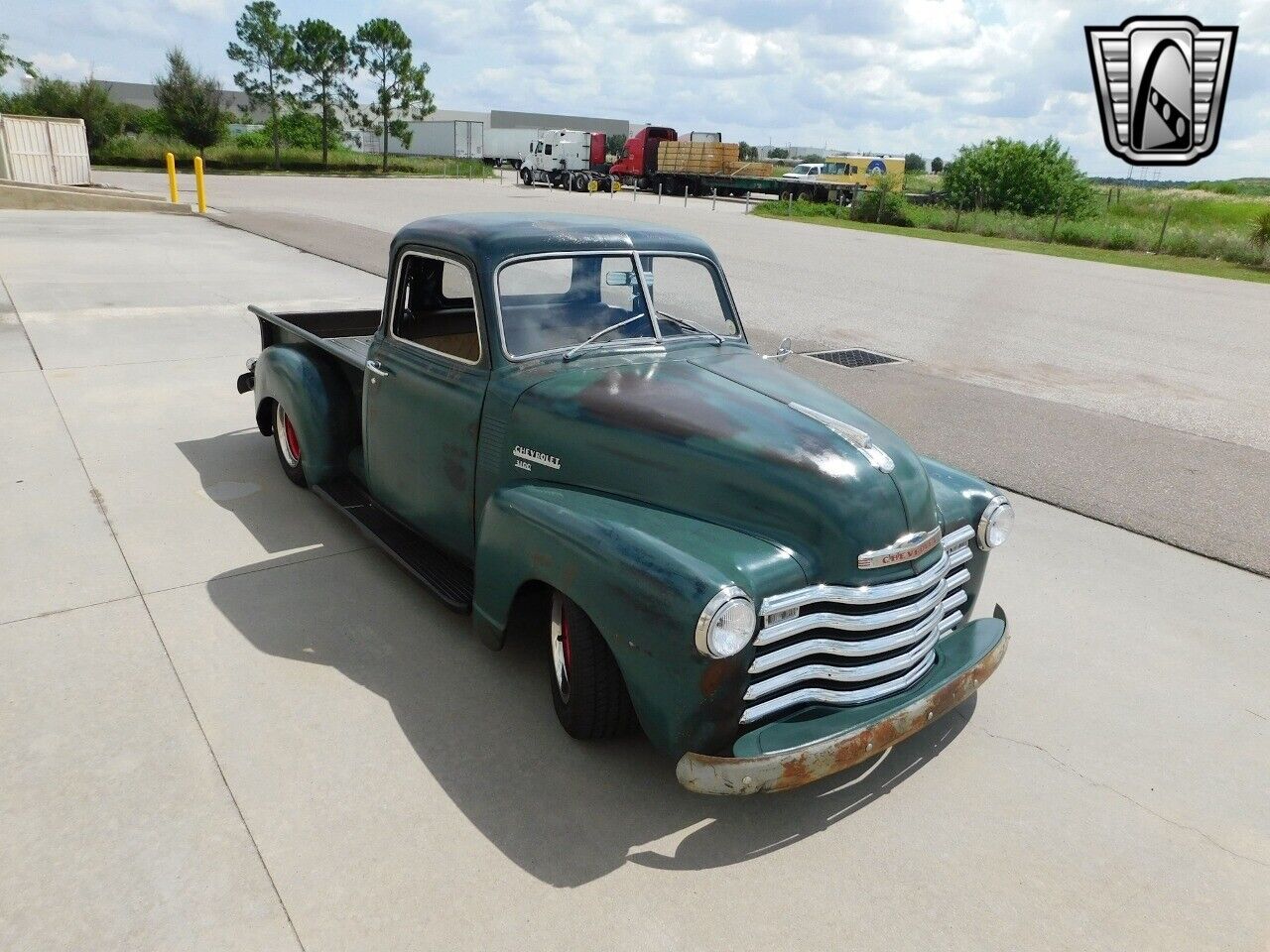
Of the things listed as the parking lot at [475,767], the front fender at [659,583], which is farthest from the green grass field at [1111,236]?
the front fender at [659,583]

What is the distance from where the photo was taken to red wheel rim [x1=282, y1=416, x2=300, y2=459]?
5.58 m

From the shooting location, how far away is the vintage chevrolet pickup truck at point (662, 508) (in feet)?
9.30

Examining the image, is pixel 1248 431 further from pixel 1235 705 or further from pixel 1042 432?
pixel 1235 705

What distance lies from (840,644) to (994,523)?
1.07 m

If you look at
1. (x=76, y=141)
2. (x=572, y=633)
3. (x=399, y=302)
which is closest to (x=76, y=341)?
(x=399, y=302)

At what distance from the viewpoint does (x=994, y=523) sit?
143 inches

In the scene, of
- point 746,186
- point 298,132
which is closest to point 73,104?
point 298,132

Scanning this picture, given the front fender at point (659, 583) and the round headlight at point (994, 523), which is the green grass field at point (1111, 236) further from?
the front fender at point (659, 583)

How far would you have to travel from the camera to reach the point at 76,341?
9008 millimetres

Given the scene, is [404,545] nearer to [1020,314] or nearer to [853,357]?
[853,357]

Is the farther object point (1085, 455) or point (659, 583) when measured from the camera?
point (1085, 455)

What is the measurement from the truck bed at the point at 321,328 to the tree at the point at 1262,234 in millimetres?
24586

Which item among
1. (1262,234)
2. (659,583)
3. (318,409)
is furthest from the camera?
(1262,234)

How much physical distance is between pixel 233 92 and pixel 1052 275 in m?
72.9
